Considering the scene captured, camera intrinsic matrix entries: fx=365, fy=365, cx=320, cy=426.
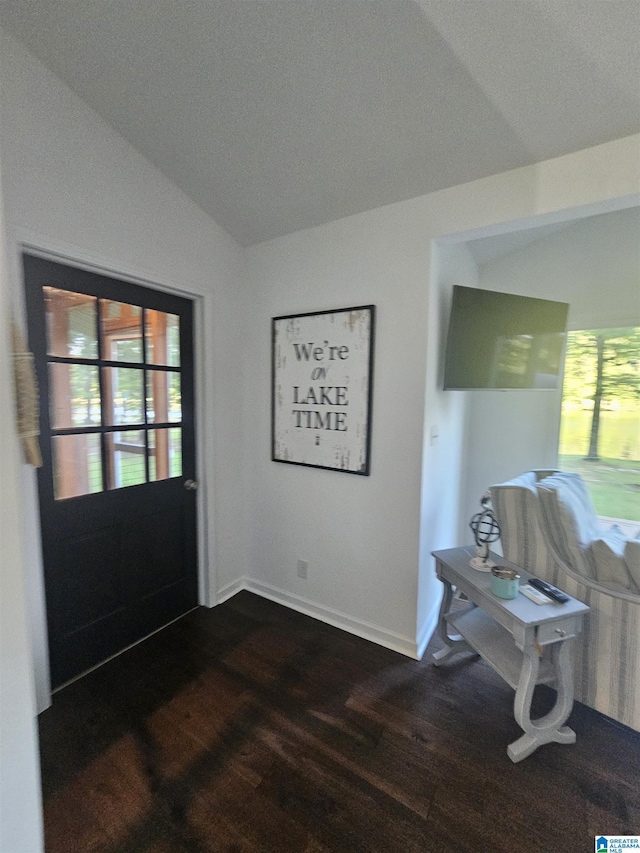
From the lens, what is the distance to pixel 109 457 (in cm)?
187

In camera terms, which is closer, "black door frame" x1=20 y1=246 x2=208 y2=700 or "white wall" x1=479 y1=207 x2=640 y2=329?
"black door frame" x1=20 y1=246 x2=208 y2=700

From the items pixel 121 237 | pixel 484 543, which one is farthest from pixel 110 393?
pixel 484 543

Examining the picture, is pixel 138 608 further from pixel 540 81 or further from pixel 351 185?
pixel 540 81

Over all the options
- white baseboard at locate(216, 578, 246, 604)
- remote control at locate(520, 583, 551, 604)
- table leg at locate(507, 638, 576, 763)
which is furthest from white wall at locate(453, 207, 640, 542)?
white baseboard at locate(216, 578, 246, 604)

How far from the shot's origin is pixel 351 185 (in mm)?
1821

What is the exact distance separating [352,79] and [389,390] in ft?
4.22

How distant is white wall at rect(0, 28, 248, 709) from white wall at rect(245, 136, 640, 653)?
0.61ft

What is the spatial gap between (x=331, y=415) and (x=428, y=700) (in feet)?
4.89

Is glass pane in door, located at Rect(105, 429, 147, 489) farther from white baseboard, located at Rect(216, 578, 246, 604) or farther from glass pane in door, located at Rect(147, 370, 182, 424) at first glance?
white baseboard, located at Rect(216, 578, 246, 604)

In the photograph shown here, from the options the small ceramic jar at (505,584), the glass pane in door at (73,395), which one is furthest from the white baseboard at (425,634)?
the glass pane in door at (73,395)

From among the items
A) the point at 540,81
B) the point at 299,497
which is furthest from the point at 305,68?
the point at 299,497

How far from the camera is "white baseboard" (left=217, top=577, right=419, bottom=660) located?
204 cm
